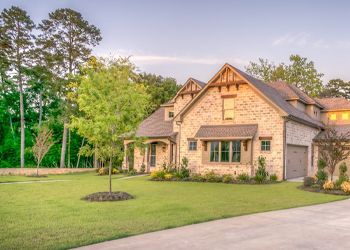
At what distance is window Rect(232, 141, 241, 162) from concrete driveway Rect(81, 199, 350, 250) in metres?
13.2

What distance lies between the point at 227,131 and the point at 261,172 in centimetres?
370

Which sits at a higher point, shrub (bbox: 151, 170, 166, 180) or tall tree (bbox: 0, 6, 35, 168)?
tall tree (bbox: 0, 6, 35, 168)

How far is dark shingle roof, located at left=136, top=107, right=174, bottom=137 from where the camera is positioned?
28850mm

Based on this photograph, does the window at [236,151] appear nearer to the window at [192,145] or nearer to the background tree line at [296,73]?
the window at [192,145]

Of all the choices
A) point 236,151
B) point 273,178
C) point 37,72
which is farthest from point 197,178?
point 37,72

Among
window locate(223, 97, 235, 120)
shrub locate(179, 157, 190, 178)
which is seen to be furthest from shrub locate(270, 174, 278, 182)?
shrub locate(179, 157, 190, 178)

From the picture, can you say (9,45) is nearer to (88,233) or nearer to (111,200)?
(111,200)

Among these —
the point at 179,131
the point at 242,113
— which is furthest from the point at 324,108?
the point at 179,131

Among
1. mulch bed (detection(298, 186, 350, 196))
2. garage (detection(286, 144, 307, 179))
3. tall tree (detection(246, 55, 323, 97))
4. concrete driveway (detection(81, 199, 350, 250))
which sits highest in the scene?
tall tree (detection(246, 55, 323, 97))

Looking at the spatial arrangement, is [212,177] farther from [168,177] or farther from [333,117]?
[333,117]

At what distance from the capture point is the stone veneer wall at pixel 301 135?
23014 millimetres

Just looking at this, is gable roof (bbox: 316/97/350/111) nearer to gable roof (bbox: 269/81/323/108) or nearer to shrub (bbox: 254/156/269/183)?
A: gable roof (bbox: 269/81/323/108)

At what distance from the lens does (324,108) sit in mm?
30969

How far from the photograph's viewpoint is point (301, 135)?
24828 millimetres
